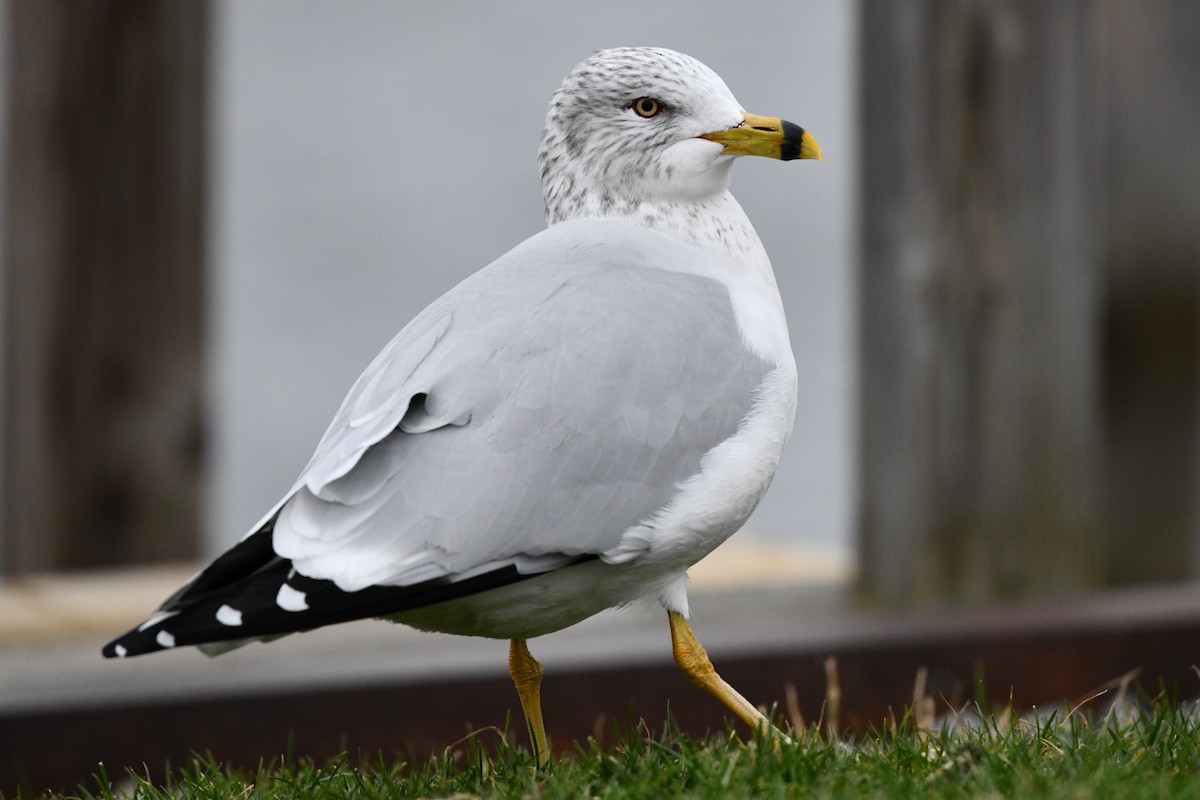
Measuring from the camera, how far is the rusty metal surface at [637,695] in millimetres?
4828

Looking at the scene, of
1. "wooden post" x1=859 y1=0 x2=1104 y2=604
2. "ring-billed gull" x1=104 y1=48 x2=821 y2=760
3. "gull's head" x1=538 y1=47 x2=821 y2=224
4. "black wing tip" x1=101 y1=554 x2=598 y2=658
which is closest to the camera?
"black wing tip" x1=101 y1=554 x2=598 y2=658

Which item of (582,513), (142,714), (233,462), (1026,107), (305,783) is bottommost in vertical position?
(233,462)

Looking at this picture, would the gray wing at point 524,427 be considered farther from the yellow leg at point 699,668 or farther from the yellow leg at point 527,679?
the yellow leg at point 527,679

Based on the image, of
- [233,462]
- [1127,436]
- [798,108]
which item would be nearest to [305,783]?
[1127,436]

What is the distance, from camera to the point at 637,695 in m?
5.10

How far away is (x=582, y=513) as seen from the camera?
2938 mm

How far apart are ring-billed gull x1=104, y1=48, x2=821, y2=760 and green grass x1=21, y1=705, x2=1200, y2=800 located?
0.60 feet

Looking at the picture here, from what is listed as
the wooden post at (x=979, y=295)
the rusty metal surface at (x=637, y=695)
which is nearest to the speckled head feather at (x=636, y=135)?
the rusty metal surface at (x=637, y=695)

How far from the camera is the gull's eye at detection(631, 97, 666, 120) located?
3432 millimetres

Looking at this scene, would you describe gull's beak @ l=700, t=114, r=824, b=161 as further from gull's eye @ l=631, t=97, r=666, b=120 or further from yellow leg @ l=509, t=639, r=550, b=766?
yellow leg @ l=509, t=639, r=550, b=766

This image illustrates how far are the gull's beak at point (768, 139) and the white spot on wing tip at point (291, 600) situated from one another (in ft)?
4.03

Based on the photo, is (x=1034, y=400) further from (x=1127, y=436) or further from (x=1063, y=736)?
(x=1063, y=736)

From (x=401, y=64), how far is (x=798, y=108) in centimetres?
678

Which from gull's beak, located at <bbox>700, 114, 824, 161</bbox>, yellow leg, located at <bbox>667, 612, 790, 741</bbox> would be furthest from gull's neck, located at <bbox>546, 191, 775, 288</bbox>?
yellow leg, located at <bbox>667, 612, 790, 741</bbox>
